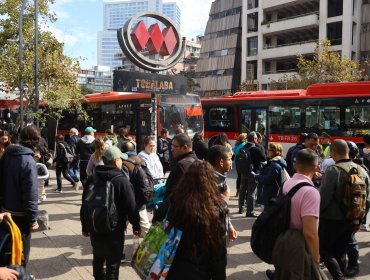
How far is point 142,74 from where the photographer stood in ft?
36.7

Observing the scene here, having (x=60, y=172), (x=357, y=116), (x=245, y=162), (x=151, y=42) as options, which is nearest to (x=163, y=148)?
(x=60, y=172)

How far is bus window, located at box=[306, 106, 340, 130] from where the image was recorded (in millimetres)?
14805

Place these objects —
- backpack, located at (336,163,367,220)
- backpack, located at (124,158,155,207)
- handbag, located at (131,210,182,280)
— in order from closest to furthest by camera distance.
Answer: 1. handbag, located at (131,210,182,280)
2. backpack, located at (336,163,367,220)
3. backpack, located at (124,158,155,207)

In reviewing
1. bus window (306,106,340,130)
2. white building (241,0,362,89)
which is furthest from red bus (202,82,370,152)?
white building (241,0,362,89)

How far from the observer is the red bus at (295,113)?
14297 mm

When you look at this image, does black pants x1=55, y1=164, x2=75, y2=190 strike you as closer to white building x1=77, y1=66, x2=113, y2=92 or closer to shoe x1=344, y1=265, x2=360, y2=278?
shoe x1=344, y1=265, x2=360, y2=278

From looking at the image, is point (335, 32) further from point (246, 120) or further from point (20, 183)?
point (20, 183)

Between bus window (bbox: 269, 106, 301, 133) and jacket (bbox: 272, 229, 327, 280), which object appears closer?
jacket (bbox: 272, 229, 327, 280)

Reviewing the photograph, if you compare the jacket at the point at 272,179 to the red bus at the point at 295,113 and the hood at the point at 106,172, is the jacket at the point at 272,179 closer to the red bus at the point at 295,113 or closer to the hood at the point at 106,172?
the hood at the point at 106,172

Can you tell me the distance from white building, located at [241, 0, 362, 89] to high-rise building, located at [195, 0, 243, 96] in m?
5.32

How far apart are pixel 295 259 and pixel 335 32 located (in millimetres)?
39833

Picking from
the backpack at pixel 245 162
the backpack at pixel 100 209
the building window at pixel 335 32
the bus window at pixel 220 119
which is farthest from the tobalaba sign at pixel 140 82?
the building window at pixel 335 32

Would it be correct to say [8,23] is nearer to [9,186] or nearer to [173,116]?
[173,116]

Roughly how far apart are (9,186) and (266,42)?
44.9 metres
